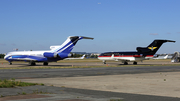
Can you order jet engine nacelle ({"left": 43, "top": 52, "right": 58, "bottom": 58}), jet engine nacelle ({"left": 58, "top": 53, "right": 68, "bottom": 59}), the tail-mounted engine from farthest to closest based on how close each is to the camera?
1. jet engine nacelle ({"left": 43, "top": 52, "right": 58, "bottom": 58})
2. the tail-mounted engine
3. jet engine nacelle ({"left": 58, "top": 53, "right": 68, "bottom": 59})

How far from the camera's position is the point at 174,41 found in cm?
6328

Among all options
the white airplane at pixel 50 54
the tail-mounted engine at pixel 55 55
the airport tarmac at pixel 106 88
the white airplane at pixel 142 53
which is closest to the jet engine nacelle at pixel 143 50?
the white airplane at pixel 142 53

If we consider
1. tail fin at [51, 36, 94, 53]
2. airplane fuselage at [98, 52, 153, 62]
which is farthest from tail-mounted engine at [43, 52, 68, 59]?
airplane fuselage at [98, 52, 153, 62]

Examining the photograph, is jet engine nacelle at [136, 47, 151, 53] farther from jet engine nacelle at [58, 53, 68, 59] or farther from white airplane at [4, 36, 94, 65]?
jet engine nacelle at [58, 53, 68, 59]

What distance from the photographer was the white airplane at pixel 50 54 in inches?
2085

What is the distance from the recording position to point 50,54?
181 feet

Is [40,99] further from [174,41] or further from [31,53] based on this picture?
[174,41]

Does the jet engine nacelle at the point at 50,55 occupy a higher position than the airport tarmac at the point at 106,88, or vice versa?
the jet engine nacelle at the point at 50,55

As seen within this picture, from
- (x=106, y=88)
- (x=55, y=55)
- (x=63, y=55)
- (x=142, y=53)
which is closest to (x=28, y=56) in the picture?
(x=55, y=55)

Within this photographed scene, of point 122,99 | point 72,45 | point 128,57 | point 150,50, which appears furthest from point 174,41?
point 122,99

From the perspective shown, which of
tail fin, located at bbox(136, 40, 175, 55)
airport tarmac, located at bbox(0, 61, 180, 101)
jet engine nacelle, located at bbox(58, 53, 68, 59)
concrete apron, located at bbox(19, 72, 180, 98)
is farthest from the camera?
tail fin, located at bbox(136, 40, 175, 55)

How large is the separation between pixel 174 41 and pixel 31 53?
37.0 metres

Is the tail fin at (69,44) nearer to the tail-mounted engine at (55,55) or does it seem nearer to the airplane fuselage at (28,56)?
the tail-mounted engine at (55,55)

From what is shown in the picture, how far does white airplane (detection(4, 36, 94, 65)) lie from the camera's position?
5297 cm
